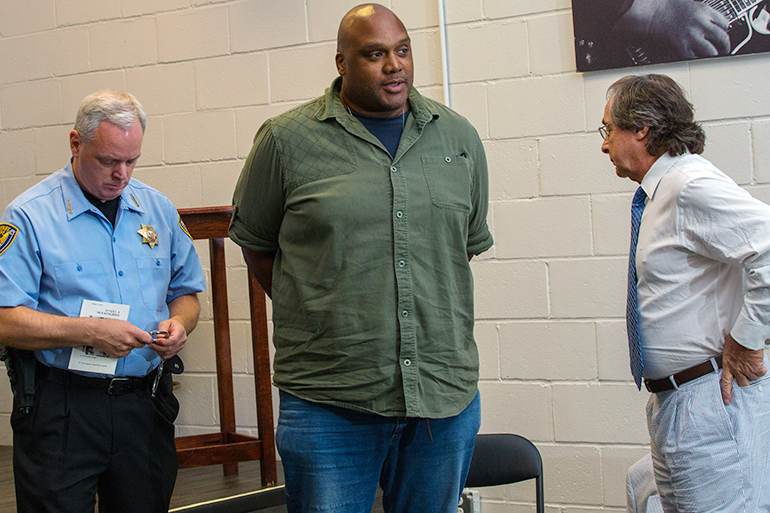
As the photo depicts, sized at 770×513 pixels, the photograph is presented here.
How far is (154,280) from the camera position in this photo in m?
1.81

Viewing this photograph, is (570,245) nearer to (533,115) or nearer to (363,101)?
(533,115)

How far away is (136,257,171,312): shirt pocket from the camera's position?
5.85ft

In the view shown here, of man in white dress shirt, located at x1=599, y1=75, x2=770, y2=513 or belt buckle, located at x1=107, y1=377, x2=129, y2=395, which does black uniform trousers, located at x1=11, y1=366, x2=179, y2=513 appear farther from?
man in white dress shirt, located at x1=599, y1=75, x2=770, y2=513

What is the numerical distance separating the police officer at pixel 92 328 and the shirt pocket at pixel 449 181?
2.57 feet

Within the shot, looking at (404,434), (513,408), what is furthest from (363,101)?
(513,408)

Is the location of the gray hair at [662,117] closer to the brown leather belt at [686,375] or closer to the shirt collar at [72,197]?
the brown leather belt at [686,375]

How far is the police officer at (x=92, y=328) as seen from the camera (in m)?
1.61

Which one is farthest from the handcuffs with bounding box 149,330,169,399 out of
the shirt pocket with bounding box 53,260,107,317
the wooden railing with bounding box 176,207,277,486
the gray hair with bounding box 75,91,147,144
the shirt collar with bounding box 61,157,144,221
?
the wooden railing with bounding box 176,207,277,486

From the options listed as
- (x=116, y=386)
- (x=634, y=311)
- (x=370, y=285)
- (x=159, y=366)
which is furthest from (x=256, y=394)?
(x=634, y=311)

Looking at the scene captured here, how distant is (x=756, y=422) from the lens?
1488 mm

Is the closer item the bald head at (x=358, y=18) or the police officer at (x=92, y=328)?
the bald head at (x=358, y=18)

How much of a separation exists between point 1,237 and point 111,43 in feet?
5.80

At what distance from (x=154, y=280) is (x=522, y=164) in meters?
1.47

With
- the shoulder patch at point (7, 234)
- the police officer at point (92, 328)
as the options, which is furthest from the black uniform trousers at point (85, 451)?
the shoulder patch at point (7, 234)
